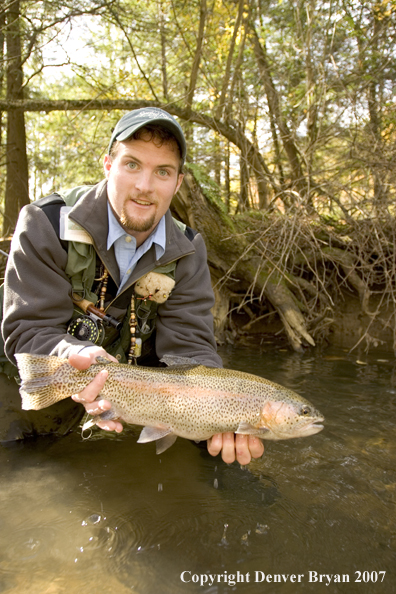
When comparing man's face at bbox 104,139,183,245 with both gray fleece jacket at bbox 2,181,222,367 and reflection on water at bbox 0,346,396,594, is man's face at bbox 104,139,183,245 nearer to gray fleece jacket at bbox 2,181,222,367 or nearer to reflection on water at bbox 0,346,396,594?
gray fleece jacket at bbox 2,181,222,367

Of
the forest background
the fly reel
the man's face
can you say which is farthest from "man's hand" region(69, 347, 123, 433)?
the forest background

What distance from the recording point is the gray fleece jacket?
9.24 feet

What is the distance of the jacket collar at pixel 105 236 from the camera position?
3061 mm

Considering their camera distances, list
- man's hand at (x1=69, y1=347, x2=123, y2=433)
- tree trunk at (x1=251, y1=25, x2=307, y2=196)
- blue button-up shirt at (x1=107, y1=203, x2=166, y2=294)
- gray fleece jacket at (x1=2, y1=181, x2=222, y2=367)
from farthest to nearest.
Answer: tree trunk at (x1=251, y1=25, x2=307, y2=196), blue button-up shirt at (x1=107, y1=203, x2=166, y2=294), gray fleece jacket at (x1=2, y1=181, x2=222, y2=367), man's hand at (x1=69, y1=347, x2=123, y2=433)

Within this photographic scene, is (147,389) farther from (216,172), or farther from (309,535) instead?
(216,172)

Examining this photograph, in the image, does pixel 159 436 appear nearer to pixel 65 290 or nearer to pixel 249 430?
pixel 249 430

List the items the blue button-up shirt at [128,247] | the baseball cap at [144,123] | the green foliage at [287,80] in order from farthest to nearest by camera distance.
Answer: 1. the green foliage at [287,80]
2. the blue button-up shirt at [128,247]
3. the baseball cap at [144,123]

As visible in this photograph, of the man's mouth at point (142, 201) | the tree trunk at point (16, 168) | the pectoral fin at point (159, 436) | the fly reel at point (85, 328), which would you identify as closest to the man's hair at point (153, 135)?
the man's mouth at point (142, 201)

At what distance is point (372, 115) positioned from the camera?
7.64 m

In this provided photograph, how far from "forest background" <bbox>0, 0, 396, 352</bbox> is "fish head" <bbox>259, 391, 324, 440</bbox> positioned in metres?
3.21

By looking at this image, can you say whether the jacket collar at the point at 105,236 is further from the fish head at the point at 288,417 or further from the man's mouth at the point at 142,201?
the fish head at the point at 288,417

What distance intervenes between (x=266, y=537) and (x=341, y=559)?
1.27ft

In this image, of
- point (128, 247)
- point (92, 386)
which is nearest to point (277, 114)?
point (128, 247)

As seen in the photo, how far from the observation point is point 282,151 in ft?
33.0
